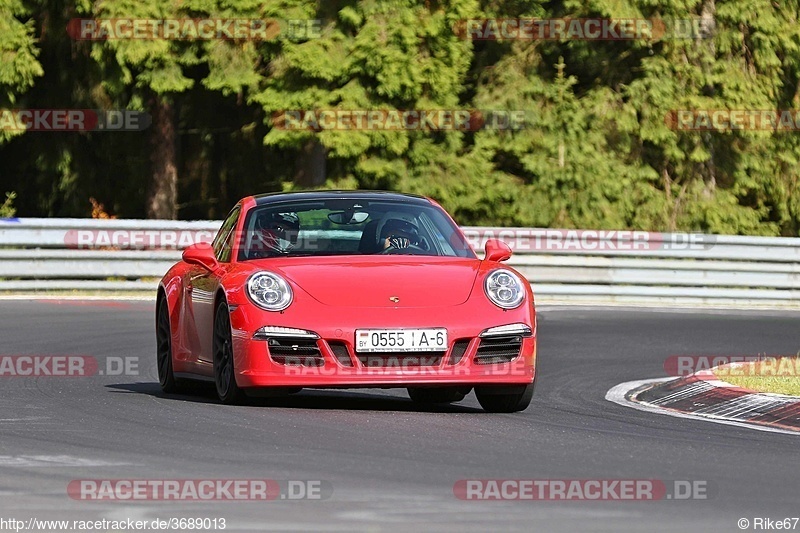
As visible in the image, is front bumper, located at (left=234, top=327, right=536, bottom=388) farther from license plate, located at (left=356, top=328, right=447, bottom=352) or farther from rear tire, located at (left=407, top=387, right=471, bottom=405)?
rear tire, located at (left=407, top=387, right=471, bottom=405)

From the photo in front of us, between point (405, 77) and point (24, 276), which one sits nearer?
point (24, 276)

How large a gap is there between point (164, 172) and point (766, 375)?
863 inches

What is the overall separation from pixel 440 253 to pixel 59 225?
467 inches

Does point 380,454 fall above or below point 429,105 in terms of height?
below

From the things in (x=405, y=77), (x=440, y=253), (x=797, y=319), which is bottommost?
(x=797, y=319)

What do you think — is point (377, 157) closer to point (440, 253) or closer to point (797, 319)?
point (797, 319)

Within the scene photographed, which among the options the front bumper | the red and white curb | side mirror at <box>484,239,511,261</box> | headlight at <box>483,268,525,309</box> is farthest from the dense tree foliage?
the front bumper

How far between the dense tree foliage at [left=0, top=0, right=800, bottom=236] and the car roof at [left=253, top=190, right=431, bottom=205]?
16096 millimetres

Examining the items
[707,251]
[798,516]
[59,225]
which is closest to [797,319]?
[707,251]

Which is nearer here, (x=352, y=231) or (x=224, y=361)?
(x=224, y=361)

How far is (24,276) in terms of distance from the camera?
2184 centimetres

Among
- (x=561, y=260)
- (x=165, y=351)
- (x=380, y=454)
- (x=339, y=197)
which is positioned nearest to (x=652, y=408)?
(x=339, y=197)

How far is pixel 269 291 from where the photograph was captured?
32.4ft

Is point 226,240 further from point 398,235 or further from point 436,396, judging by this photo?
point 436,396
